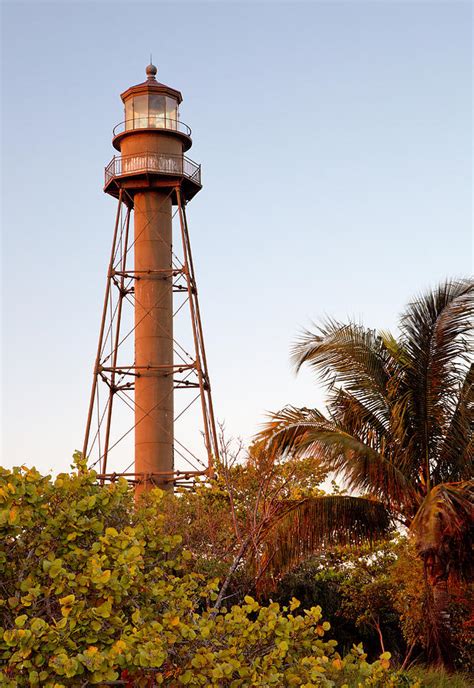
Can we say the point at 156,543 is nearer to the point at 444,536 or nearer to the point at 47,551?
the point at 47,551

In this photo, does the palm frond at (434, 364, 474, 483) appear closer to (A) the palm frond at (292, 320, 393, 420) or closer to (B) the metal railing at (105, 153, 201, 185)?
(A) the palm frond at (292, 320, 393, 420)

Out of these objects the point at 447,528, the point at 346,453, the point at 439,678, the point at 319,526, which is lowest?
the point at 439,678

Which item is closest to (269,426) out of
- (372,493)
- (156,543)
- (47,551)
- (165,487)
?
(372,493)

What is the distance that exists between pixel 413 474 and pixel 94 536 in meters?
8.86

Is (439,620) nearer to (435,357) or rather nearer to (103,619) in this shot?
(435,357)

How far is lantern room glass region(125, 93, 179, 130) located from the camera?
108 feet

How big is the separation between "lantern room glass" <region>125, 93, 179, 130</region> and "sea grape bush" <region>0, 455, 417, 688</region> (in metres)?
24.6

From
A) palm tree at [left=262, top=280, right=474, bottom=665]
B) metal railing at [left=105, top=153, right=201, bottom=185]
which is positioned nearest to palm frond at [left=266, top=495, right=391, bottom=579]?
palm tree at [left=262, top=280, right=474, bottom=665]

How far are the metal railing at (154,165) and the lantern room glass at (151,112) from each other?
1230mm

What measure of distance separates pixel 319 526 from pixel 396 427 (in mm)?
2190

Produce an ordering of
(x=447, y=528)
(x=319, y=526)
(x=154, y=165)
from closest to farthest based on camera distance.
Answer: (x=447, y=528) < (x=319, y=526) < (x=154, y=165)

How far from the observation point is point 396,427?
56.2ft

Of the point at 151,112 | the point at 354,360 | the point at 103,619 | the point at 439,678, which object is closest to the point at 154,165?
the point at 151,112

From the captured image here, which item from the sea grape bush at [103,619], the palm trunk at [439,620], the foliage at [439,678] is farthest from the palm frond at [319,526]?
the sea grape bush at [103,619]
